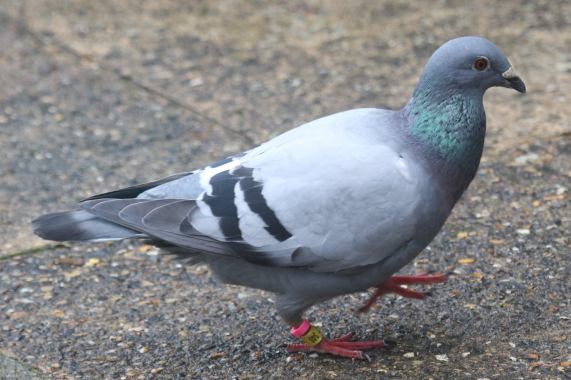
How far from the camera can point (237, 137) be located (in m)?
5.56

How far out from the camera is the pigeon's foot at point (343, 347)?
3.57 meters

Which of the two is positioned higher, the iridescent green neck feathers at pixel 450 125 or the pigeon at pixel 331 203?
the iridescent green neck feathers at pixel 450 125

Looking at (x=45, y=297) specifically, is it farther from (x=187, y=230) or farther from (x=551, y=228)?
(x=551, y=228)

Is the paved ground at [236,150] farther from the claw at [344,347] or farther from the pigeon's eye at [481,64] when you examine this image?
the pigeon's eye at [481,64]

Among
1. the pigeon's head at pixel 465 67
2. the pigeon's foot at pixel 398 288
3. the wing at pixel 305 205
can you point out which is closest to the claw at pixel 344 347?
the pigeon's foot at pixel 398 288

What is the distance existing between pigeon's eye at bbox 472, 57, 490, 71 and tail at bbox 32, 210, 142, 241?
4.68ft

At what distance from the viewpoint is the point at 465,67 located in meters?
3.42

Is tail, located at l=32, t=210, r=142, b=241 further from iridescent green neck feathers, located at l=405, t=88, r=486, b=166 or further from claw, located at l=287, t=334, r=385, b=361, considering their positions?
iridescent green neck feathers, located at l=405, t=88, r=486, b=166

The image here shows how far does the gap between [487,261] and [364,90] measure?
2.10 metres

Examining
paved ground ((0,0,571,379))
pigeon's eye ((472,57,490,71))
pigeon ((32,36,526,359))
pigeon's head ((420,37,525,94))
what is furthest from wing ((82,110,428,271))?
paved ground ((0,0,571,379))

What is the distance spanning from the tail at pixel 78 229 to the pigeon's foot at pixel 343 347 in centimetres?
82

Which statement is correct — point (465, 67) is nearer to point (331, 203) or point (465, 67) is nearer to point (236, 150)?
point (331, 203)

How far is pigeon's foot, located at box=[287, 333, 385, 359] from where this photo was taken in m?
3.57

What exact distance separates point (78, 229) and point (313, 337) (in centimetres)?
100
